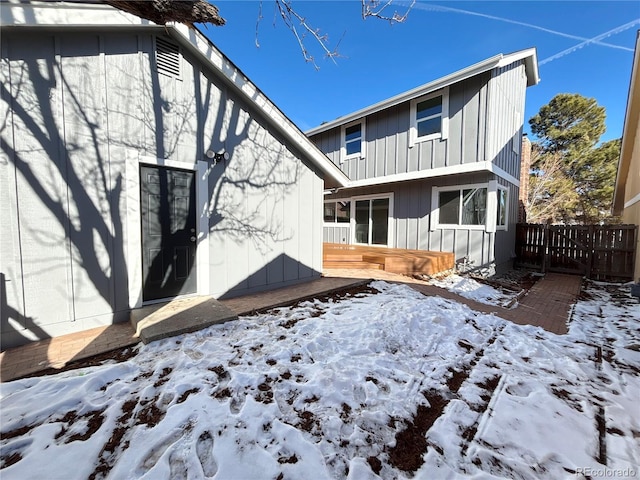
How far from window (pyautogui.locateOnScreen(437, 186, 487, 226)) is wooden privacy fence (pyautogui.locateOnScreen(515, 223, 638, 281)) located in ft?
11.5

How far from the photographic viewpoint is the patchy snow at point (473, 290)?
220 inches

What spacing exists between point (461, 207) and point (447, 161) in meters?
1.46

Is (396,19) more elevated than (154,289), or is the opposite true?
(396,19)

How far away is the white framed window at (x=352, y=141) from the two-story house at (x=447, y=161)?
0.04 metres

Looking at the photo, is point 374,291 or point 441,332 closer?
point 441,332

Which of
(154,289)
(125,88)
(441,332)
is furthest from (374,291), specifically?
(125,88)

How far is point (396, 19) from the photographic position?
336 cm

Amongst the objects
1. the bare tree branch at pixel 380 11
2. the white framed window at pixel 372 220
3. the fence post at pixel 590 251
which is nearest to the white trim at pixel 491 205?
the white framed window at pixel 372 220

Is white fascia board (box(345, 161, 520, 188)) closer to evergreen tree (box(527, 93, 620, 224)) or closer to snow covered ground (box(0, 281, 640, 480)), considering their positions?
snow covered ground (box(0, 281, 640, 480))

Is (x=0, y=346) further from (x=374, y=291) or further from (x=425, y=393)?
(x=374, y=291)

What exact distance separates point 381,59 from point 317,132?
4.22 meters

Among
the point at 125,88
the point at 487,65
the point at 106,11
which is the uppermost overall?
the point at 487,65

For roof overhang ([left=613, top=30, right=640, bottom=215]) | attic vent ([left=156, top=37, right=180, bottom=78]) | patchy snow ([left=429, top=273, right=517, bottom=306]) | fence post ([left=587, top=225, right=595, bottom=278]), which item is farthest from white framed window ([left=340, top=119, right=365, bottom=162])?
fence post ([left=587, top=225, right=595, bottom=278])

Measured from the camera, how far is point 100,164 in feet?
11.2
